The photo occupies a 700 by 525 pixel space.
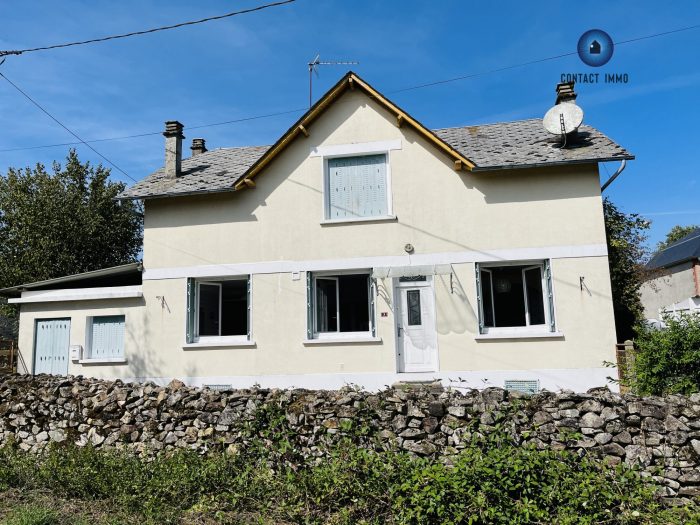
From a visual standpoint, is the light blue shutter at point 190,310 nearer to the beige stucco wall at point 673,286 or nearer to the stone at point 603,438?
the stone at point 603,438

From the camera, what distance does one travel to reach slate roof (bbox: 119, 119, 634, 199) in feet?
44.1

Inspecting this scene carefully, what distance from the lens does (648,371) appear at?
26.1 ft

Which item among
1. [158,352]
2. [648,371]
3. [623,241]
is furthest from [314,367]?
[623,241]

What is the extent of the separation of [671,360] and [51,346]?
16.7 metres

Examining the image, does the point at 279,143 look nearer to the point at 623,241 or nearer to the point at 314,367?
the point at 314,367

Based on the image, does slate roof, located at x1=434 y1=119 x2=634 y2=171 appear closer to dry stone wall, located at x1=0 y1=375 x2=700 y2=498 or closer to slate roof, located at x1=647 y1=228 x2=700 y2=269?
dry stone wall, located at x1=0 y1=375 x2=700 y2=498

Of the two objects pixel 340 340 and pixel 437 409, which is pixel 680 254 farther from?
pixel 437 409

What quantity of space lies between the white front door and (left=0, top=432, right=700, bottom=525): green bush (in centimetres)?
668

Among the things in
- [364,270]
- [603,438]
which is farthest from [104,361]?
[603,438]

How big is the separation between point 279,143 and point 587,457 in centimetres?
1133

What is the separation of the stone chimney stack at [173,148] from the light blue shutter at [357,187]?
17.9 feet

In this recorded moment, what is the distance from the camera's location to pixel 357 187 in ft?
48.2

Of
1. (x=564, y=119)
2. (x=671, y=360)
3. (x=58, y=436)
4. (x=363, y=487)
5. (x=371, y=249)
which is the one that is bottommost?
(x=363, y=487)

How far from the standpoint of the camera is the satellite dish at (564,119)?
544 inches
